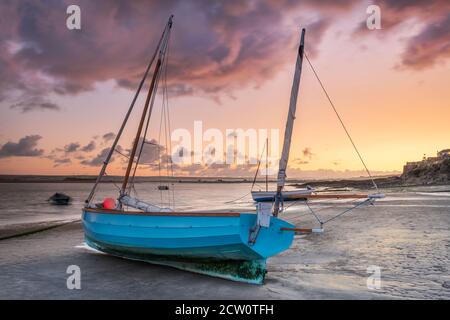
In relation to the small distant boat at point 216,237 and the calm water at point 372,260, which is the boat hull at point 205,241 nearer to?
the small distant boat at point 216,237

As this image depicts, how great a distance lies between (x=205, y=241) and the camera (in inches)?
421

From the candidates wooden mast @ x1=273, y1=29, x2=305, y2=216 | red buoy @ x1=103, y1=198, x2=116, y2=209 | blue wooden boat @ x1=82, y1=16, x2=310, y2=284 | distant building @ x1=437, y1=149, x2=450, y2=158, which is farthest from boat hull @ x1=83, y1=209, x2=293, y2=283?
distant building @ x1=437, y1=149, x2=450, y2=158

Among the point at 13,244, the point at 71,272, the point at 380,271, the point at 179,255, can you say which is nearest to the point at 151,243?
the point at 179,255

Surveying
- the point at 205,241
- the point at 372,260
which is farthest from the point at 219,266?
the point at 372,260

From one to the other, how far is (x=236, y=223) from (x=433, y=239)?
10888 mm

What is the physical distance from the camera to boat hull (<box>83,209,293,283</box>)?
407 inches

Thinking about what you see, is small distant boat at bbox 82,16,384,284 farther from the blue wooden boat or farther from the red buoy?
the red buoy

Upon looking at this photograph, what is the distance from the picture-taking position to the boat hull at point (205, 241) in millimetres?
10336

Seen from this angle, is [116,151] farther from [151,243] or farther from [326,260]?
[326,260]

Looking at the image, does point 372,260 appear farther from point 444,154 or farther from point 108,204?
point 444,154

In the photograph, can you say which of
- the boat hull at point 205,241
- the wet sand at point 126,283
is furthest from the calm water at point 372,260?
the boat hull at point 205,241

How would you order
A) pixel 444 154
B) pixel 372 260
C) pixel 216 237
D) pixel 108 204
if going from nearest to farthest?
1. pixel 216 237
2. pixel 372 260
3. pixel 108 204
4. pixel 444 154

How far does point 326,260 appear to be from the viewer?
13.2 metres

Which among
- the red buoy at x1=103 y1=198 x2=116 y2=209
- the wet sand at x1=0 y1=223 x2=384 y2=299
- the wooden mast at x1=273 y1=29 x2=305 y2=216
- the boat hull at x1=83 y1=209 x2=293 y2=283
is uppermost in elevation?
the wooden mast at x1=273 y1=29 x2=305 y2=216
